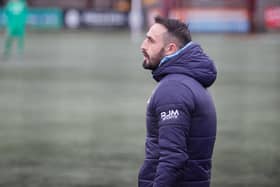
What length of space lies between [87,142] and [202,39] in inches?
1017

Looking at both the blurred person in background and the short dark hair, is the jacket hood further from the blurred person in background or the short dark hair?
the blurred person in background

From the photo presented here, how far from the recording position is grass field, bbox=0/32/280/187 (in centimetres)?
991

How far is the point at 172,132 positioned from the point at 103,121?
947cm

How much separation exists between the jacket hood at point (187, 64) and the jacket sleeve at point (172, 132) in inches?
5.7

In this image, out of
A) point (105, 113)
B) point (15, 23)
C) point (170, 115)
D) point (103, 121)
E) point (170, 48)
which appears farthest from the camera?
point (15, 23)

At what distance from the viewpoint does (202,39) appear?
37.5m

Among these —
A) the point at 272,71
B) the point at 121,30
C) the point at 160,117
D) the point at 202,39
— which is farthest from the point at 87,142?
the point at 121,30

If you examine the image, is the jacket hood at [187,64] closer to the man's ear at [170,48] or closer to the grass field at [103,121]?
the man's ear at [170,48]

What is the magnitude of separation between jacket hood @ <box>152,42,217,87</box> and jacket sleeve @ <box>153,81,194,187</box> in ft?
0.48

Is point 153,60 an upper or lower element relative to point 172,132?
upper

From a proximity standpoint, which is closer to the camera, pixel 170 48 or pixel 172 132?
pixel 172 132

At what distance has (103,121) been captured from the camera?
45.9 feet

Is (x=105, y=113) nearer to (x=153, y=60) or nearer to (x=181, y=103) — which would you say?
(x=153, y=60)

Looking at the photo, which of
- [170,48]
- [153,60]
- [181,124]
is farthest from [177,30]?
[181,124]
